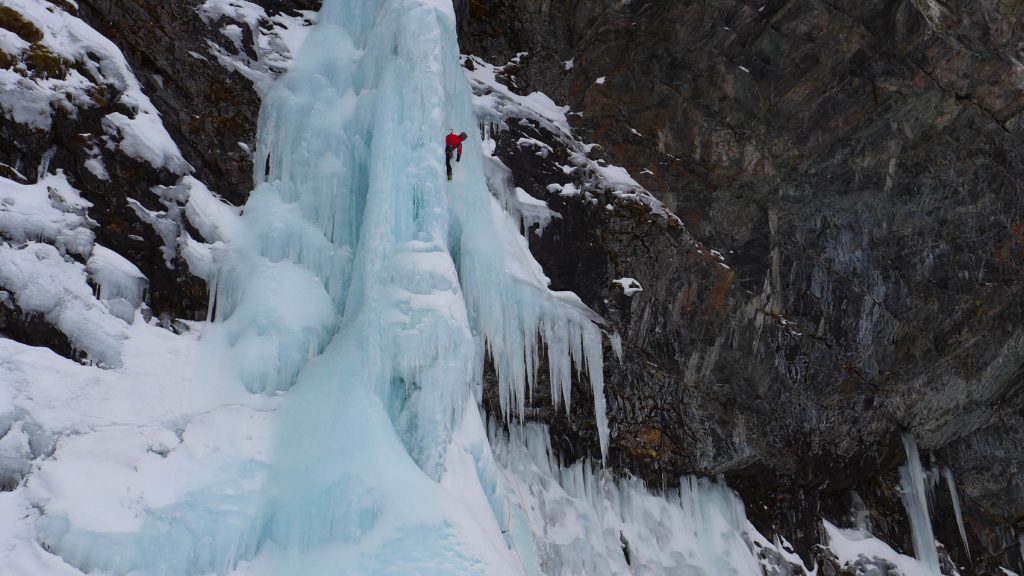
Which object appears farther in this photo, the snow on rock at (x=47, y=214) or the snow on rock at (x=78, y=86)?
the snow on rock at (x=78, y=86)

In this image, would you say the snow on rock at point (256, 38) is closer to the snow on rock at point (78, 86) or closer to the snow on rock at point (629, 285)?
the snow on rock at point (78, 86)

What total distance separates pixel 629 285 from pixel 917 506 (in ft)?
24.4

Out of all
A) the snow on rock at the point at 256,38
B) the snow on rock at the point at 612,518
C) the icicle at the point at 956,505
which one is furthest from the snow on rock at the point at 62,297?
the icicle at the point at 956,505

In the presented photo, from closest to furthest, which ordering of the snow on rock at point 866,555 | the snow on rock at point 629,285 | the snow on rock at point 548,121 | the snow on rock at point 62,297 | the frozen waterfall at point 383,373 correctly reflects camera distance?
the frozen waterfall at point 383,373 < the snow on rock at point 62,297 < the snow on rock at point 629,285 < the snow on rock at point 548,121 < the snow on rock at point 866,555

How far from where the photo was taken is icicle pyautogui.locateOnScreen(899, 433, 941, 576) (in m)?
15.1

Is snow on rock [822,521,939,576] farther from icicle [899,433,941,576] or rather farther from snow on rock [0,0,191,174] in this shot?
snow on rock [0,0,191,174]

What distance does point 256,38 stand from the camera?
461 inches

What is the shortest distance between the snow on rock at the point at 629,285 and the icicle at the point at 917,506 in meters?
6.38

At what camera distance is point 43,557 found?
644cm

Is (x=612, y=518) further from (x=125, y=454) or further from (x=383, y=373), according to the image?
(x=125, y=454)

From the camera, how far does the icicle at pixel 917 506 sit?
15141 mm

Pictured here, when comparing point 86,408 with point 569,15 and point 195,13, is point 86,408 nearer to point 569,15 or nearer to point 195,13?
point 195,13

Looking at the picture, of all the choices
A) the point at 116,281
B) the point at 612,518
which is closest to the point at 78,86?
the point at 116,281

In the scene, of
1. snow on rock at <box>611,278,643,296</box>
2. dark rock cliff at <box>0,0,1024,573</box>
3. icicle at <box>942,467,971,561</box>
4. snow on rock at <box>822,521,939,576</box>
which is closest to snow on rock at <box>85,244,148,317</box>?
dark rock cliff at <box>0,0,1024,573</box>
